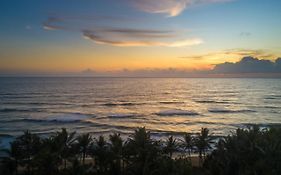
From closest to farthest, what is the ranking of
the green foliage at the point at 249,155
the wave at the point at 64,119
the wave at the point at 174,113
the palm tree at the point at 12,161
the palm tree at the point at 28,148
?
the green foliage at the point at 249,155
the palm tree at the point at 12,161
the palm tree at the point at 28,148
the wave at the point at 64,119
the wave at the point at 174,113

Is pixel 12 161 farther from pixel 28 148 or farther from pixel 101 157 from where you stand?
pixel 101 157

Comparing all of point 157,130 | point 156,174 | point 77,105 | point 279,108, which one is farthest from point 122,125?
point 279,108

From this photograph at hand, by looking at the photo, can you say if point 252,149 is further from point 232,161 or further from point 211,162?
point 211,162

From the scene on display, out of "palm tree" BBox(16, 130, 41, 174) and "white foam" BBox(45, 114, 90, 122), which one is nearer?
"palm tree" BBox(16, 130, 41, 174)

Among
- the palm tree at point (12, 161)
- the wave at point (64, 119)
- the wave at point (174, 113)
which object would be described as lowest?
the wave at point (174, 113)

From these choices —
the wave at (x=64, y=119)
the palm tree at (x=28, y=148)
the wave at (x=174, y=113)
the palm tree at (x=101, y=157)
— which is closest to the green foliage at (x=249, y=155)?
the palm tree at (x=101, y=157)

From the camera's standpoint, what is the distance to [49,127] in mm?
72250

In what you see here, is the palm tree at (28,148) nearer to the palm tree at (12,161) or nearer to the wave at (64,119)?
the palm tree at (12,161)

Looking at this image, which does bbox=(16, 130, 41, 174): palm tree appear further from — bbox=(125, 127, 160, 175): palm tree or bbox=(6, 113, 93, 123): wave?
bbox=(6, 113, 93, 123): wave

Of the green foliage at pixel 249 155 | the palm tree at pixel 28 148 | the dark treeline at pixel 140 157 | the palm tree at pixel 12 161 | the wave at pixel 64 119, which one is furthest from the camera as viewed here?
the wave at pixel 64 119

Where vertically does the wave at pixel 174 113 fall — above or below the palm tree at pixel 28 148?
below

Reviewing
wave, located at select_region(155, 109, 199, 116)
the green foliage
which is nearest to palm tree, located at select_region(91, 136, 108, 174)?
the green foliage

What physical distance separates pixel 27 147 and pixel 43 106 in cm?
7033

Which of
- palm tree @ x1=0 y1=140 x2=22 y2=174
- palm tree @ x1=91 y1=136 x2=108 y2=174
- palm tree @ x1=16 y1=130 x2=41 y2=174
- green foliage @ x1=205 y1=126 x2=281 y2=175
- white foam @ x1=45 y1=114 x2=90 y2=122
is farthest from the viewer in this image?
white foam @ x1=45 y1=114 x2=90 y2=122
